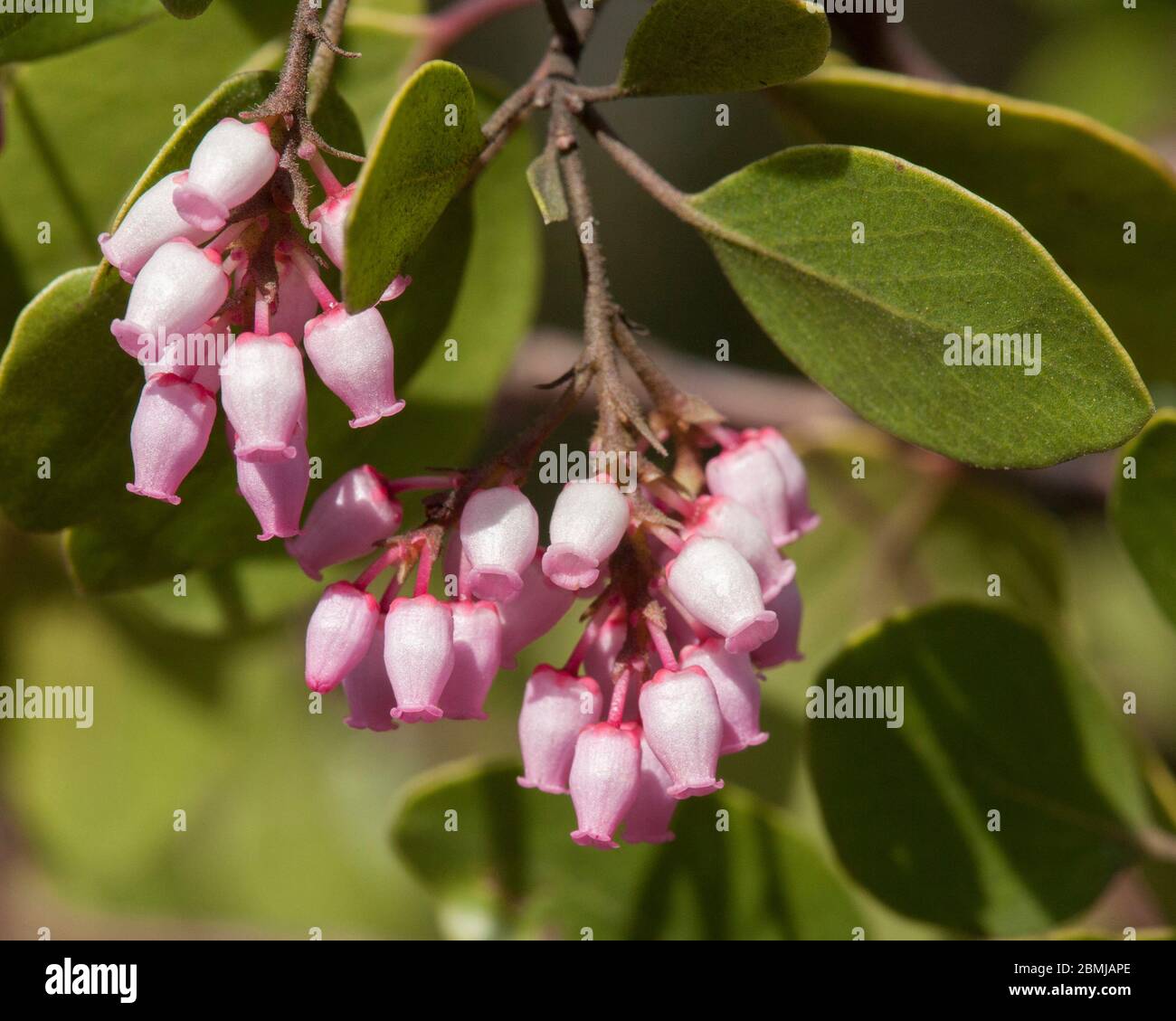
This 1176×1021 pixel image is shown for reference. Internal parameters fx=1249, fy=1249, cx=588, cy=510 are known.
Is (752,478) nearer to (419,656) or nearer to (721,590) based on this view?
(721,590)

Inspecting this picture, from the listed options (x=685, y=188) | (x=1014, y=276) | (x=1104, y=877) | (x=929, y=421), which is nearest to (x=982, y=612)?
(x=1104, y=877)

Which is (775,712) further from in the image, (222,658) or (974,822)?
(222,658)

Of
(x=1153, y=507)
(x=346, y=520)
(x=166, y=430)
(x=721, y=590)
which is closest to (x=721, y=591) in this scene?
(x=721, y=590)

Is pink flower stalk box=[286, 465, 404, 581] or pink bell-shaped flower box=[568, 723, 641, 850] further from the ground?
pink flower stalk box=[286, 465, 404, 581]

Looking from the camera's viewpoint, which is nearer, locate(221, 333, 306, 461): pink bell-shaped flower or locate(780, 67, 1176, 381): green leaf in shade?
locate(221, 333, 306, 461): pink bell-shaped flower

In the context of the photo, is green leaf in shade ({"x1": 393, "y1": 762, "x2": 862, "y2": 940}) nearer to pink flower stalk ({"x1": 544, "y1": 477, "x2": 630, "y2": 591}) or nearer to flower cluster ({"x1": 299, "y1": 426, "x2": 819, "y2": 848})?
flower cluster ({"x1": 299, "y1": 426, "x2": 819, "y2": 848})

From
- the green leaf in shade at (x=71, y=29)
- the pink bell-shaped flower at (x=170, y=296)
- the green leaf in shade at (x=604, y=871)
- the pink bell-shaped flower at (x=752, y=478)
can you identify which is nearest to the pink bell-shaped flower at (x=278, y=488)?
the pink bell-shaped flower at (x=170, y=296)

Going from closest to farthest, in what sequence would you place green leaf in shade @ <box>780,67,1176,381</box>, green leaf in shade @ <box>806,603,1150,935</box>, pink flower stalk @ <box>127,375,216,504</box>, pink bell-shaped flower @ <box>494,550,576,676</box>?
1. pink flower stalk @ <box>127,375,216,504</box>
2. pink bell-shaped flower @ <box>494,550,576,676</box>
3. green leaf in shade @ <box>780,67,1176,381</box>
4. green leaf in shade @ <box>806,603,1150,935</box>

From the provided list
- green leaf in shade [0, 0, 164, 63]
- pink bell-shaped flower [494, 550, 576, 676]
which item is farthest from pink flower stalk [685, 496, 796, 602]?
green leaf in shade [0, 0, 164, 63]

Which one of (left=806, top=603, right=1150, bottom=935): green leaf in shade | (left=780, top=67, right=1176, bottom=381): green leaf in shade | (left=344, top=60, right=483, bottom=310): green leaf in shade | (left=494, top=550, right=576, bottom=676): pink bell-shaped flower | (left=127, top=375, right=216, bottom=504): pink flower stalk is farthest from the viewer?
(left=806, top=603, right=1150, bottom=935): green leaf in shade
